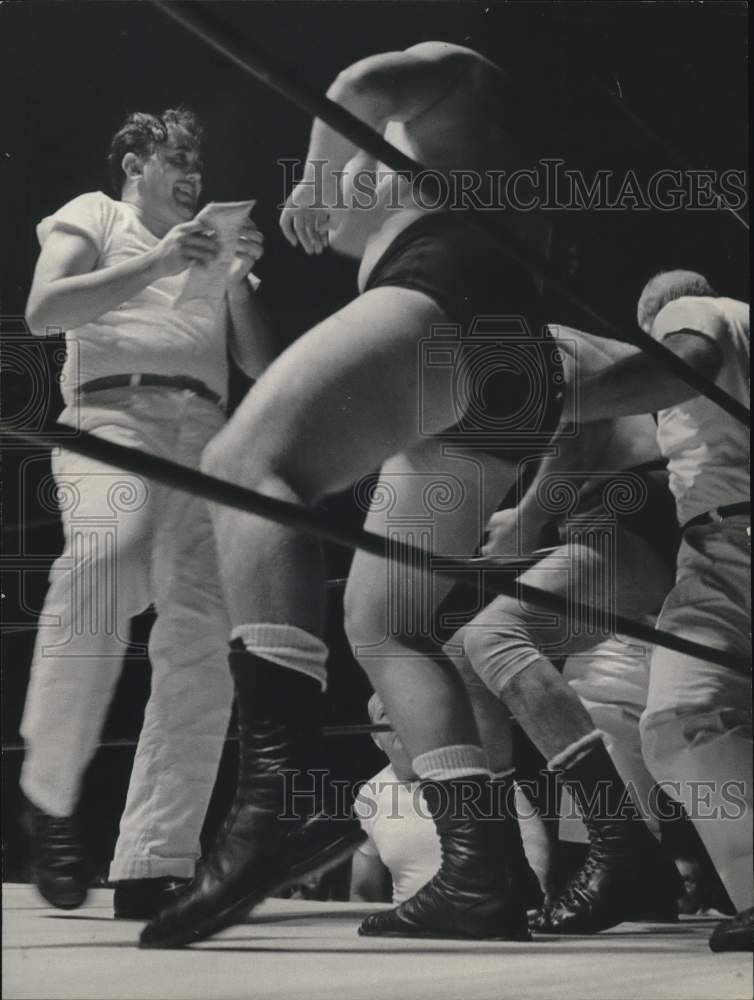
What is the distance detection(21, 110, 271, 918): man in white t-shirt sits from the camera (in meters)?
1.50

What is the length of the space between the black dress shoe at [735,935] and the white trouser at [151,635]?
0.75m

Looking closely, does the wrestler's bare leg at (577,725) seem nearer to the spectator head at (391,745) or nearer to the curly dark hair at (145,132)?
the spectator head at (391,745)

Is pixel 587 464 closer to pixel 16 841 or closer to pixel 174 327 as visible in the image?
pixel 174 327

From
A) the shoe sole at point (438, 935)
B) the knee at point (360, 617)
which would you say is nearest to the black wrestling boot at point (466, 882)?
the shoe sole at point (438, 935)

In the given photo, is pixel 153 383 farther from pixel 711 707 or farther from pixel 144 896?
pixel 711 707

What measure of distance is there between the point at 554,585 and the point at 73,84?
0.97 metres

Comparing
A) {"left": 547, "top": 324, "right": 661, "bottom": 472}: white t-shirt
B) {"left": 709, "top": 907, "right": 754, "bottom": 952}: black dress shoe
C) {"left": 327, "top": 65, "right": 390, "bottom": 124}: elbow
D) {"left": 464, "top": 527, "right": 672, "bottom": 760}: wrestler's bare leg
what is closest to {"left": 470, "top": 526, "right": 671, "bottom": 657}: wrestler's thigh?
{"left": 464, "top": 527, "right": 672, "bottom": 760}: wrestler's bare leg

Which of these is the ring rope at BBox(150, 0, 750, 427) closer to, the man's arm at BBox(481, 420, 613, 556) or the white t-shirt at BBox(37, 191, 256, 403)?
the man's arm at BBox(481, 420, 613, 556)

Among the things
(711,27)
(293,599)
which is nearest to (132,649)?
(293,599)

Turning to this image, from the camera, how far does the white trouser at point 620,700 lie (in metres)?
1.64

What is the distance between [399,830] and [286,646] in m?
0.29

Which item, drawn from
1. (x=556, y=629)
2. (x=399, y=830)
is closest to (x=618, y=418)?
(x=556, y=629)

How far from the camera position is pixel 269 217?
5.19ft

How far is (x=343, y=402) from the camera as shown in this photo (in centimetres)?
156
